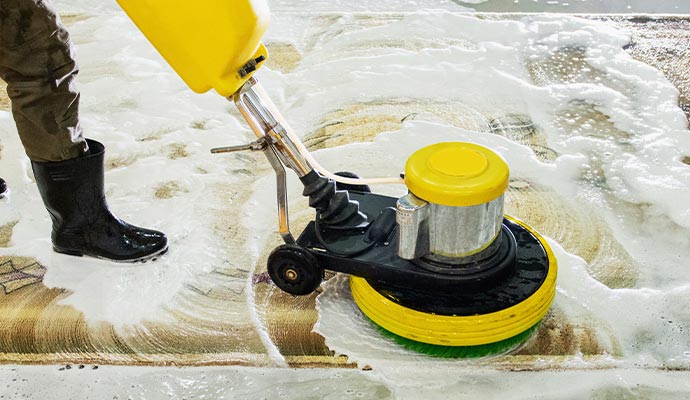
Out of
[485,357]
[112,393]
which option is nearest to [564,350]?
[485,357]

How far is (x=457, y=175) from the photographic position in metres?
1.43

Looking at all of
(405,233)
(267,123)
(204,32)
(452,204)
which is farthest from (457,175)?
(204,32)

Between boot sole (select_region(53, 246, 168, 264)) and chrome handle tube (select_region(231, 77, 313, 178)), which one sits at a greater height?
chrome handle tube (select_region(231, 77, 313, 178))

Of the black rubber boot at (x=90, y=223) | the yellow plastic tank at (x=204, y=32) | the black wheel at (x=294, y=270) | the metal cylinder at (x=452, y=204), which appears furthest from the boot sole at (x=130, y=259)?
the metal cylinder at (x=452, y=204)

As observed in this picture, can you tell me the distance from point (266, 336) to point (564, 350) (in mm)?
662

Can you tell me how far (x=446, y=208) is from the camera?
56.6 inches

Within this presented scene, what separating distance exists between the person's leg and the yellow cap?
0.80 metres

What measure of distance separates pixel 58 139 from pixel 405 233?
89 cm

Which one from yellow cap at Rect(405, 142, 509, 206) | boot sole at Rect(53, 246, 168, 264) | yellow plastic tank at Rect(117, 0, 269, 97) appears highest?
yellow plastic tank at Rect(117, 0, 269, 97)

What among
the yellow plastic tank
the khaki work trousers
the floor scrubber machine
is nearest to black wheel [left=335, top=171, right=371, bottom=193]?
the floor scrubber machine

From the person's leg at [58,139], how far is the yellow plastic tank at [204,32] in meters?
0.36

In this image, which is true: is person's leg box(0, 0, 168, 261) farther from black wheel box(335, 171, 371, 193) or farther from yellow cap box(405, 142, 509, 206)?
yellow cap box(405, 142, 509, 206)

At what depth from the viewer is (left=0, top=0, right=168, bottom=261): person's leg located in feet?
5.25

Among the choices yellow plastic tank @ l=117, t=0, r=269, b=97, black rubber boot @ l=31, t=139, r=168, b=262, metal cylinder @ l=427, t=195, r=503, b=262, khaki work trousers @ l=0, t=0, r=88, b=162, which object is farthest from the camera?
black rubber boot @ l=31, t=139, r=168, b=262
